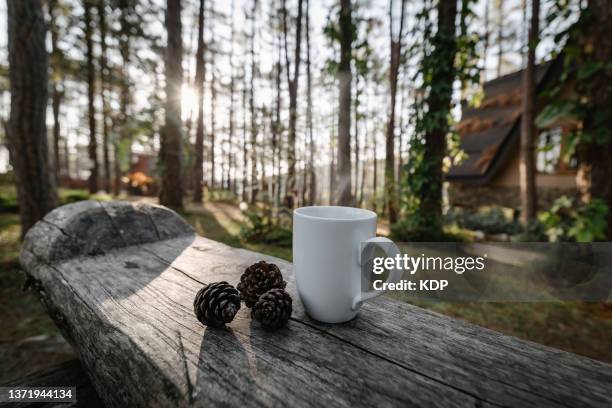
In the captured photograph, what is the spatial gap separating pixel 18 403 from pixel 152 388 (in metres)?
0.70

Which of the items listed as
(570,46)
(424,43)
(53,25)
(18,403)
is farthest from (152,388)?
(53,25)

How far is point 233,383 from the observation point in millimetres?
528

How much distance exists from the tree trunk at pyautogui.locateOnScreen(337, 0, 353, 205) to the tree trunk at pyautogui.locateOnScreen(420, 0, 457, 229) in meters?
1.40

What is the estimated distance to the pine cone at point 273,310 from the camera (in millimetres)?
704

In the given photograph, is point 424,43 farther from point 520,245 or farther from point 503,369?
point 503,369

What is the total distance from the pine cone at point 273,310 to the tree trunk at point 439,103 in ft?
14.1

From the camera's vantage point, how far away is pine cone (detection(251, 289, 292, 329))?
2.31 feet

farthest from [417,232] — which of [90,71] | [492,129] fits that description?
[90,71]

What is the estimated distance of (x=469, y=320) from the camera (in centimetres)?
258

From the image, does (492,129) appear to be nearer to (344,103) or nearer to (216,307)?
(344,103)

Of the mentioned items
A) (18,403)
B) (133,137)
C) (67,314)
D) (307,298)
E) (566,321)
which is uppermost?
(133,137)

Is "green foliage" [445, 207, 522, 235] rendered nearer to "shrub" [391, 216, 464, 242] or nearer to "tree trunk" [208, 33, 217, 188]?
"shrub" [391, 216, 464, 242]

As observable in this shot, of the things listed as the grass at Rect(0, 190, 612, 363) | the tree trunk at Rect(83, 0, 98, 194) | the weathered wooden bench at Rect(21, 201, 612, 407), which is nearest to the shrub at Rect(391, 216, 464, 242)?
the grass at Rect(0, 190, 612, 363)

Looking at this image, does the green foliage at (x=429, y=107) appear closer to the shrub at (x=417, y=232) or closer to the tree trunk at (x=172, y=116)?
the shrub at (x=417, y=232)
